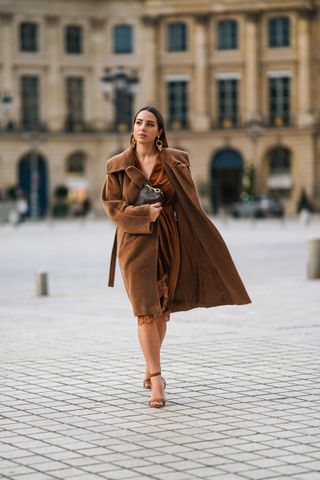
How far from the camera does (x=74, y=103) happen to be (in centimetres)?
8125

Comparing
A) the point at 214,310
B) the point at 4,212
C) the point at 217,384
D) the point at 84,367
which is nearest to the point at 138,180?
the point at 217,384

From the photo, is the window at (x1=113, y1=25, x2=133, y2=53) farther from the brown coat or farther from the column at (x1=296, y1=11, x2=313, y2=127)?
the brown coat

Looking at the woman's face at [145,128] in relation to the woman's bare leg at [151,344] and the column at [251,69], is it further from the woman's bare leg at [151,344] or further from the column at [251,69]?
the column at [251,69]

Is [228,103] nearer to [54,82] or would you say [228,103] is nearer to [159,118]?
[54,82]

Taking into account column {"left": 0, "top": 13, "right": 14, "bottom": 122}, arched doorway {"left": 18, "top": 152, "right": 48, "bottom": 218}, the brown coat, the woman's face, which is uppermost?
column {"left": 0, "top": 13, "right": 14, "bottom": 122}

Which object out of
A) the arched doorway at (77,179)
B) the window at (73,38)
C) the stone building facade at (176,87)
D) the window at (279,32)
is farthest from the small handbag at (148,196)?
the window at (73,38)

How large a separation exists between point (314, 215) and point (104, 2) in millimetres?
19307

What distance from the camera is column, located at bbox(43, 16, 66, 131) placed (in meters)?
80.2

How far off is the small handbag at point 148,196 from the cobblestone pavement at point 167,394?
4.48 feet

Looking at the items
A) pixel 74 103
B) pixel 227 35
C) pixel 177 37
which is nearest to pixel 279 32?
pixel 227 35

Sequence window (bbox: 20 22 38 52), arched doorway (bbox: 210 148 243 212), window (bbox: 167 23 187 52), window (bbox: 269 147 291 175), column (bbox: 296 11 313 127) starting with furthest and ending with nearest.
Answer: window (bbox: 167 23 187 52)
arched doorway (bbox: 210 148 243 212)
window (bbox: 20 22 38 52)
window (bbox: 269 147 291 175)
column (bbox: 296 11 313 127)

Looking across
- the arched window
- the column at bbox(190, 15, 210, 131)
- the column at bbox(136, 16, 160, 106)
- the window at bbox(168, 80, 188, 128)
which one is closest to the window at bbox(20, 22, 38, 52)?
the column at bbox(136, 16, 160, 106)

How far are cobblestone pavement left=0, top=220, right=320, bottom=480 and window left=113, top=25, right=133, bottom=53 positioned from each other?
65698mm

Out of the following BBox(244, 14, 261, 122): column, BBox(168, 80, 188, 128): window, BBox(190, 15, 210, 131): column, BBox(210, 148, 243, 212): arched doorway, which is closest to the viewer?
BBox(244, 14, 261, 122): column
